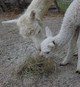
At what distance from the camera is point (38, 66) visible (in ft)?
14.6

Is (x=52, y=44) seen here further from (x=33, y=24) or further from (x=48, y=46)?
(x=33, y=24)

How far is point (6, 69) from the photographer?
15.4ft

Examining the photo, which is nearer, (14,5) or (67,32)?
(67,32)

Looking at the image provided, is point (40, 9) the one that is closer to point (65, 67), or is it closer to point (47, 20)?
point (65, 67)

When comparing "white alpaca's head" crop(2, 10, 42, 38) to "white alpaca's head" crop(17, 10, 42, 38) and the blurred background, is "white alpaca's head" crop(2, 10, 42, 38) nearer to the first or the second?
"white alpaca's head" crop(17, 10, 42, 38)

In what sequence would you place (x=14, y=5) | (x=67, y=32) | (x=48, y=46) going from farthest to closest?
(x=14, y=5)
(x=67, y=32)
(x=48, y=46)

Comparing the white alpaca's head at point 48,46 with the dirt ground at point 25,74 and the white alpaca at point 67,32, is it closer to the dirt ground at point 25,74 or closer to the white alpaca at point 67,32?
the white alpaca at point 67,32

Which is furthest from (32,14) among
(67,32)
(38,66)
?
(38,66)

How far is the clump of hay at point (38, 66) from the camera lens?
438 cm

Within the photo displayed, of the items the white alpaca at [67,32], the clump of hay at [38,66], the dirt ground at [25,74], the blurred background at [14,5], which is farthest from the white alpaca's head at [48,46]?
the blurred background at [14,5]

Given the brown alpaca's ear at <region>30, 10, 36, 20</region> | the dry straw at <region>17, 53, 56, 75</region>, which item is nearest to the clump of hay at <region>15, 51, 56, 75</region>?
the dry straw at <region>17, 53, 56, 75</region>

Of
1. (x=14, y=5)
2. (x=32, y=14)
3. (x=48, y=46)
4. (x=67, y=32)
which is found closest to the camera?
(x=48, y=46)

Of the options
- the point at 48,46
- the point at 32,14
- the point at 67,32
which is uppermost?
the point at 32,14

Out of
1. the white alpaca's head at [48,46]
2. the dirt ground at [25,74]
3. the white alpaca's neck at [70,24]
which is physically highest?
the white alpaca's neck at [70,24]
